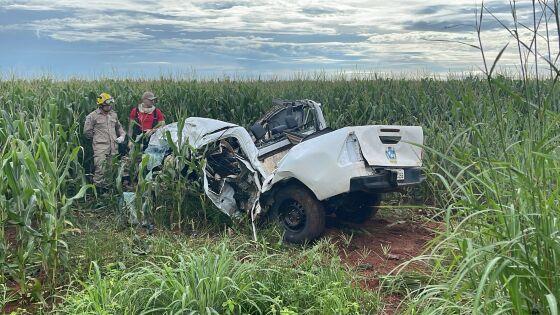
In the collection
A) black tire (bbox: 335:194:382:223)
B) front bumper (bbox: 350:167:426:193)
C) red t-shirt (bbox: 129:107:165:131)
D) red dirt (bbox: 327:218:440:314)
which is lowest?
red dirt (bbox: 327:218:440:314)

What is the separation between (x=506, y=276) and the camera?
2.99 m

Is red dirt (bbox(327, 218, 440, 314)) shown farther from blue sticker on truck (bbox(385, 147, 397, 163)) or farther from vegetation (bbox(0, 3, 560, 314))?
blue sticker on truck (bbox(385, 147, 397, 163))

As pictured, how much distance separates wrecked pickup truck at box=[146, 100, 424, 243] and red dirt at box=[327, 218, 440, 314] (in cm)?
33

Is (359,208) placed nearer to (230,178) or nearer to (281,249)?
(281,249)

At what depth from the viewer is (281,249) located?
6844mm

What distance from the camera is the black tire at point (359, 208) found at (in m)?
8.02

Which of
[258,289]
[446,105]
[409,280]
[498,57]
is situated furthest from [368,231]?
[446,105]

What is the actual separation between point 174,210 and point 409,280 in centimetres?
365

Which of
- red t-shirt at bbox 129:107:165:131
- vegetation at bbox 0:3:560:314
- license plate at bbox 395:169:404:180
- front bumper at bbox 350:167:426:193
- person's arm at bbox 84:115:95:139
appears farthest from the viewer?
red t-shirt at bbox 129:107:165:131

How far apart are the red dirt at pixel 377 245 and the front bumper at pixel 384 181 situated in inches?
17.7

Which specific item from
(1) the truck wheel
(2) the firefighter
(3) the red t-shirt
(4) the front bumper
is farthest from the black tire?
(2) the firefighter

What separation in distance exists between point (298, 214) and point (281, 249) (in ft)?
1.92

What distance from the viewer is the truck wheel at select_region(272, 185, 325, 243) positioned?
7.02 metres

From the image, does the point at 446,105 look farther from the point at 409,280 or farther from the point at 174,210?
the point at 409,280
